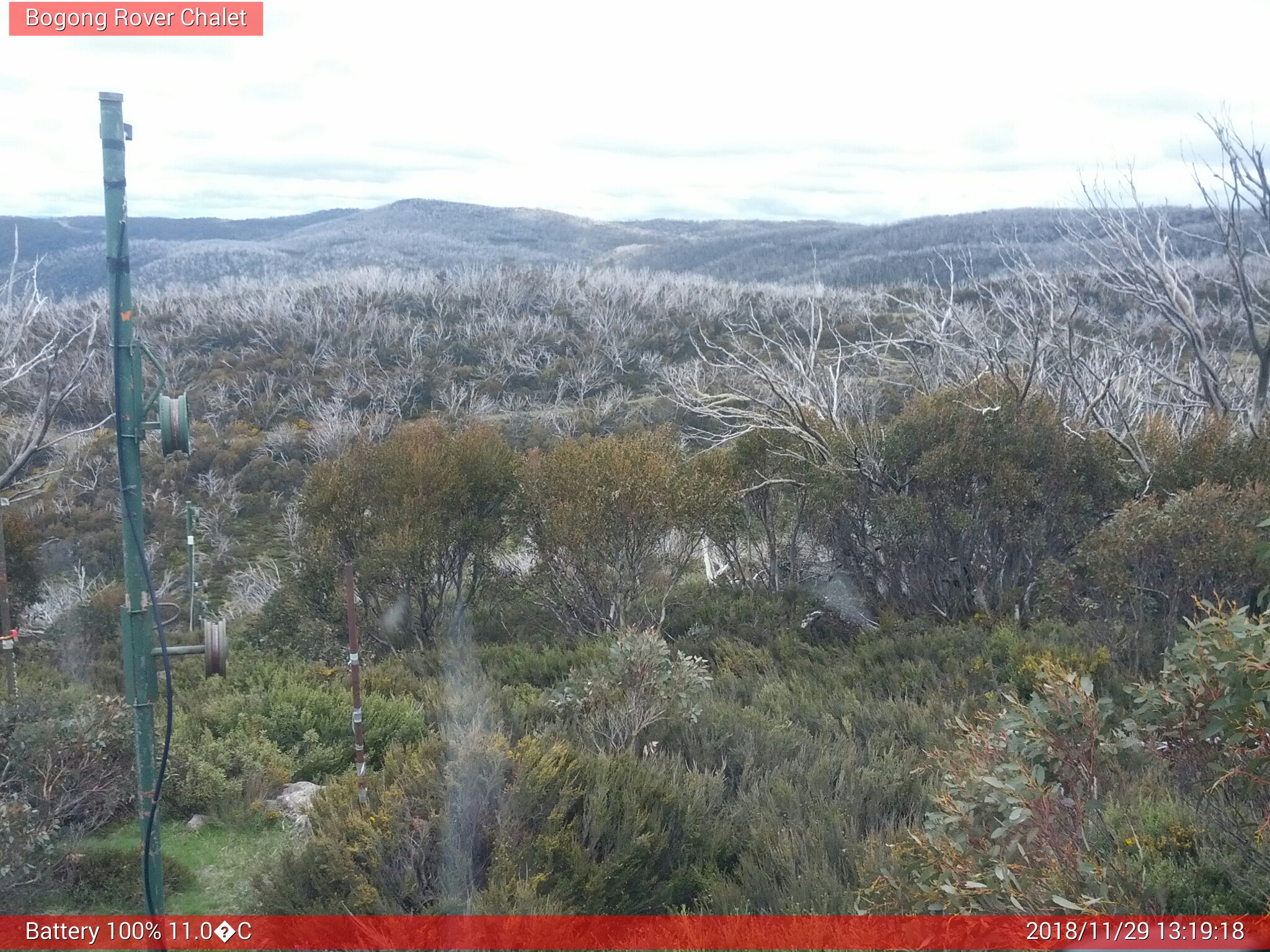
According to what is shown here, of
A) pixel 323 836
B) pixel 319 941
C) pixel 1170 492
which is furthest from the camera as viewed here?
pixel 1170 492

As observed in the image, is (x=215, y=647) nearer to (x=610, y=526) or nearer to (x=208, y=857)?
(x=208, y=857)

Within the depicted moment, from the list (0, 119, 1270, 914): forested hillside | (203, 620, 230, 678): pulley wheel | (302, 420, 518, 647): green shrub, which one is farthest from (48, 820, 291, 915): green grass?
(302, 420, 518, 647): green shrub

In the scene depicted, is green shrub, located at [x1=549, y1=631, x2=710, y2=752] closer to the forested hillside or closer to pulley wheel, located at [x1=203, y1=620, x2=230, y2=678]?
the forested hillside

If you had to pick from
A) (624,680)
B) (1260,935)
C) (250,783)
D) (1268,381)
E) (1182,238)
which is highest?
(1182,238)

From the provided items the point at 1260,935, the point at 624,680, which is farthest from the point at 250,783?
the point at 1260,935

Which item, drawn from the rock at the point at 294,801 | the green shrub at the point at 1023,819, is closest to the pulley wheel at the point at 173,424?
the rock at the point at 294,801

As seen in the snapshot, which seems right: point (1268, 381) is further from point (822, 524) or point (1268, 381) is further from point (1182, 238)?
point (1182, 238)

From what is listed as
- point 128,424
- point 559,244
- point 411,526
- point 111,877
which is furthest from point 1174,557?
point 559,244
